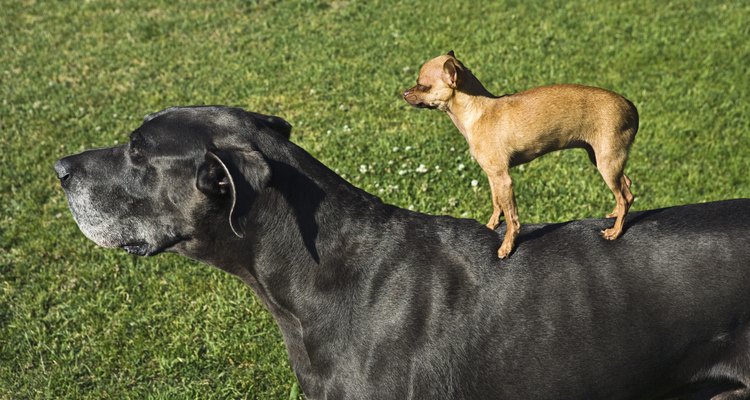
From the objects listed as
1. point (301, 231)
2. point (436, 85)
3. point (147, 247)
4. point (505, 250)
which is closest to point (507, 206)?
point (505, 250)

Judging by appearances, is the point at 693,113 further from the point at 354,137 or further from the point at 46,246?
the point at 46,246

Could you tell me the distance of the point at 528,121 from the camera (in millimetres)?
3721

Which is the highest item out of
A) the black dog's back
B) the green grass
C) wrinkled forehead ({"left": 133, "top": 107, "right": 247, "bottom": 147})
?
wrinkled forehead ({"left": 133, "top": 107, "right": 247, "bottom": 147})

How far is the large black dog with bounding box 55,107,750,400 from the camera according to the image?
3.80m

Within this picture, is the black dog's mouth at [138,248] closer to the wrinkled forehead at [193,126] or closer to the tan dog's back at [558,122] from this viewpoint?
the wrinkled forehead at [193,126]

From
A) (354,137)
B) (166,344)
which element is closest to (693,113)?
(354,137)

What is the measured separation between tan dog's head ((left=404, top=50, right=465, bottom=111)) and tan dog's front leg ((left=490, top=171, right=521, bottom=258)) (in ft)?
1.53

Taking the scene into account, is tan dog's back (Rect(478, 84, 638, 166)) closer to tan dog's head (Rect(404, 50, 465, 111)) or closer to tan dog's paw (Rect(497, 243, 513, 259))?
tan dog's head (Rect(404, 50, 465, 111))

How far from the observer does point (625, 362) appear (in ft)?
12.7

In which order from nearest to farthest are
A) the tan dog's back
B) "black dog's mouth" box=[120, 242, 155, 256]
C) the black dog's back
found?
the tan dog's back, the black dog's back, "black dog's mouth" box=[120, 242, 155, 256]

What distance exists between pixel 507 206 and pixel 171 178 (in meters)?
1.70

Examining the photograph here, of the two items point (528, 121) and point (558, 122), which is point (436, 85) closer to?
point (528, 121)

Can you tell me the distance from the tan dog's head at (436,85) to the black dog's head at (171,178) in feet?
2.50

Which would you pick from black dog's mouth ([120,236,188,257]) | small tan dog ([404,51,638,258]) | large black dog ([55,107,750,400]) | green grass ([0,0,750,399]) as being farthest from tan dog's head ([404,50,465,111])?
green grass ([0,0,750,399])
